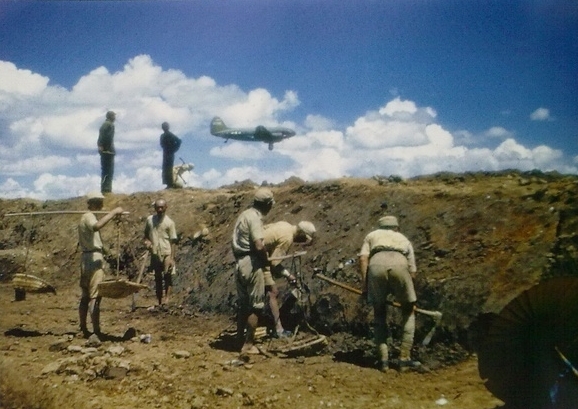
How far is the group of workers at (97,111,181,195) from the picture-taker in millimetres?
12094

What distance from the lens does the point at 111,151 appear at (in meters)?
12.3

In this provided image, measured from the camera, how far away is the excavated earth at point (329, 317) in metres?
4.97

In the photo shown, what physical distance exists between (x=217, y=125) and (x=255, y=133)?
3.69 metres

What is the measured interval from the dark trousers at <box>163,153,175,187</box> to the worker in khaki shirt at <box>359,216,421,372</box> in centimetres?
865

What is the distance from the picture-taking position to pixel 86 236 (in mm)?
6547

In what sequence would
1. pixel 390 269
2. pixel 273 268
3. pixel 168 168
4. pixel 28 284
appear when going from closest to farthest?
pixel 390 269 < pixel 273 268 < pixel 28 284 < pixel 168 168

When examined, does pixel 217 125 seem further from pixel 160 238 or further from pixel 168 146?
pixel 160 238

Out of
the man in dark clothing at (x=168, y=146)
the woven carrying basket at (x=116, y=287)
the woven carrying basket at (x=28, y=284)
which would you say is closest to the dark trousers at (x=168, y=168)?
the man in dark clothing at (x=168, y=146)

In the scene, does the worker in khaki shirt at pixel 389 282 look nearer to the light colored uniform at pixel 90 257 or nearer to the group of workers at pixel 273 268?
the group of workers at pixel 273 268

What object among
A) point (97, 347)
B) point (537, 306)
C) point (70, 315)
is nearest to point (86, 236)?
point (97, 347)

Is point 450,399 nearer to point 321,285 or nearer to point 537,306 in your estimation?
point 537,306

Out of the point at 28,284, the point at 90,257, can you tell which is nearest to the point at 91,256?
the point at 90,257

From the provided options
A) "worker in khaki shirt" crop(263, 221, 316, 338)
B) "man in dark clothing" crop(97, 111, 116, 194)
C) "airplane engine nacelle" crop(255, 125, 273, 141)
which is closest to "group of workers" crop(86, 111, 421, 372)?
"worker in khaki shirt" crop(263, 221, 316, 338)

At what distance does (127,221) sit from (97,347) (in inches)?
249
